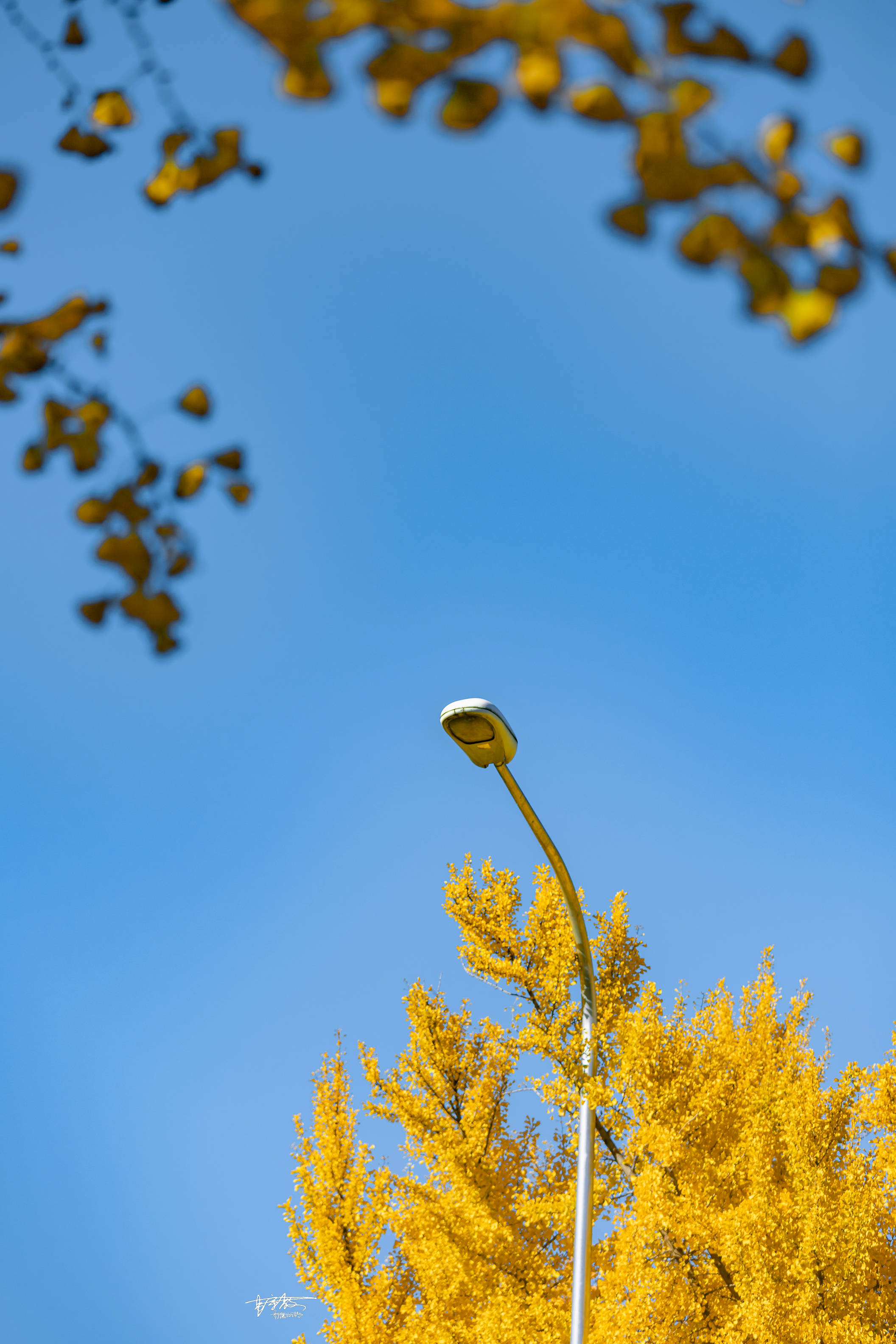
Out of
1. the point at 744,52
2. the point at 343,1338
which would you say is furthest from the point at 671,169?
the point at 343,1338

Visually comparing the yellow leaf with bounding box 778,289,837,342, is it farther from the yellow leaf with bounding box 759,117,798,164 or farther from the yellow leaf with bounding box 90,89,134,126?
the yellow leaf with bounding box 90,89,134,126

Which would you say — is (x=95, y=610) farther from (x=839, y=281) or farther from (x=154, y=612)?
(x=839, y=281)

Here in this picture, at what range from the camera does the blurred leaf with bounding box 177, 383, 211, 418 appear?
1599 millimetres

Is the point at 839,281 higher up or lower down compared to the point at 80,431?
lower down

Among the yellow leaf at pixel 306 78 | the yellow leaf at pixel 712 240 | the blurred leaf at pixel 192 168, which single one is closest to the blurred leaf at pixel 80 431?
the blurred leaf at pixel 192 168

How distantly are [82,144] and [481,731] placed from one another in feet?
Result: 15.9

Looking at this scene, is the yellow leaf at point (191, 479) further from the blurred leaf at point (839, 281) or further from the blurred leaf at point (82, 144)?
the blurred leaf at point (839, 281)

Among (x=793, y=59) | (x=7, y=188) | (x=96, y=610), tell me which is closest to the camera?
(x=793, y=59)

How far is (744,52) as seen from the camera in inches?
39.1

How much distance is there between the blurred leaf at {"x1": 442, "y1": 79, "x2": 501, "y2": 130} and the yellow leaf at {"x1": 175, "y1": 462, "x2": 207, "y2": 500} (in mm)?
786

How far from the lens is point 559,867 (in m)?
7.07

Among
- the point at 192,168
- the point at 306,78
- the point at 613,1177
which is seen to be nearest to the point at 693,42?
the point at 306,78

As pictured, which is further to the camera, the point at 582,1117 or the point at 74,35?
the point at 582,1117

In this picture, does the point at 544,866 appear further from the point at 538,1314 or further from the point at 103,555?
the point at 103,555
